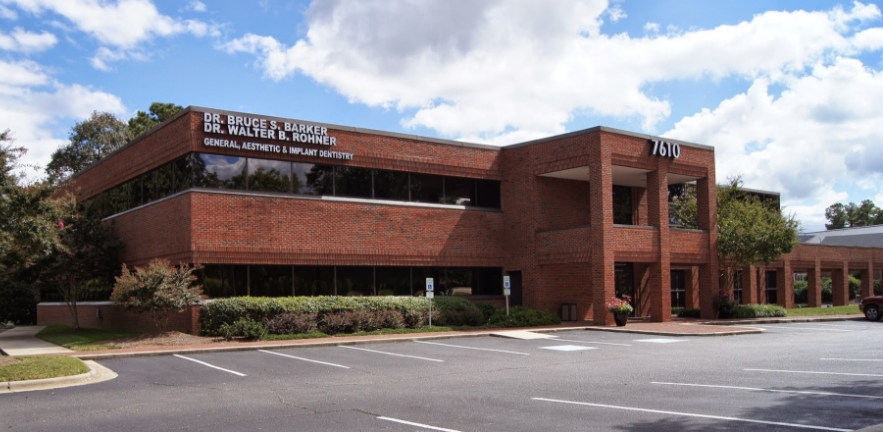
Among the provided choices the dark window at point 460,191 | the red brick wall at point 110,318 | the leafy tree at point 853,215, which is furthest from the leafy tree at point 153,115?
the leafy tree at point 853,215

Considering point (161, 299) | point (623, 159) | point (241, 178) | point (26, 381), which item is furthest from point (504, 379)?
point (623, 159)

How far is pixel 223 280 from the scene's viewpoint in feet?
82.1

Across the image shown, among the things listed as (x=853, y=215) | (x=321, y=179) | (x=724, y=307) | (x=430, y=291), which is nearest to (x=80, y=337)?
(x=321, y=179)

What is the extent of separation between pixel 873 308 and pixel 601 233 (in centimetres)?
1429

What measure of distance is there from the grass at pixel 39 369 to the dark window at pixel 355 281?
39.1 ft

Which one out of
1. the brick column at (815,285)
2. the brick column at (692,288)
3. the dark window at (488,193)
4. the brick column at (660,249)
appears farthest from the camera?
the brick column at (815,285)

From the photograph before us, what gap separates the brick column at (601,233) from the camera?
2795 cm

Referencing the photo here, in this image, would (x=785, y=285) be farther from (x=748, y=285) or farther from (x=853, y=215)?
(x=853, y=215)

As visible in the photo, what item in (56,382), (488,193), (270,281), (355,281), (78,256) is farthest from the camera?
(488,193)

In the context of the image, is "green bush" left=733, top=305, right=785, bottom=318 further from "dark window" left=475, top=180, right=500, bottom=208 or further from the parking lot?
the parking lot

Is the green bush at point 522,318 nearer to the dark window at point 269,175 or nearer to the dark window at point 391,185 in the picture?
the dark window at point 391,185

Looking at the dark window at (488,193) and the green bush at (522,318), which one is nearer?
the green bush at (522,318)

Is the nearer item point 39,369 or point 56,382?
point 56,382

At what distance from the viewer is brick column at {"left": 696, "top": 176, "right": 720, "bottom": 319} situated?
32219 mm
